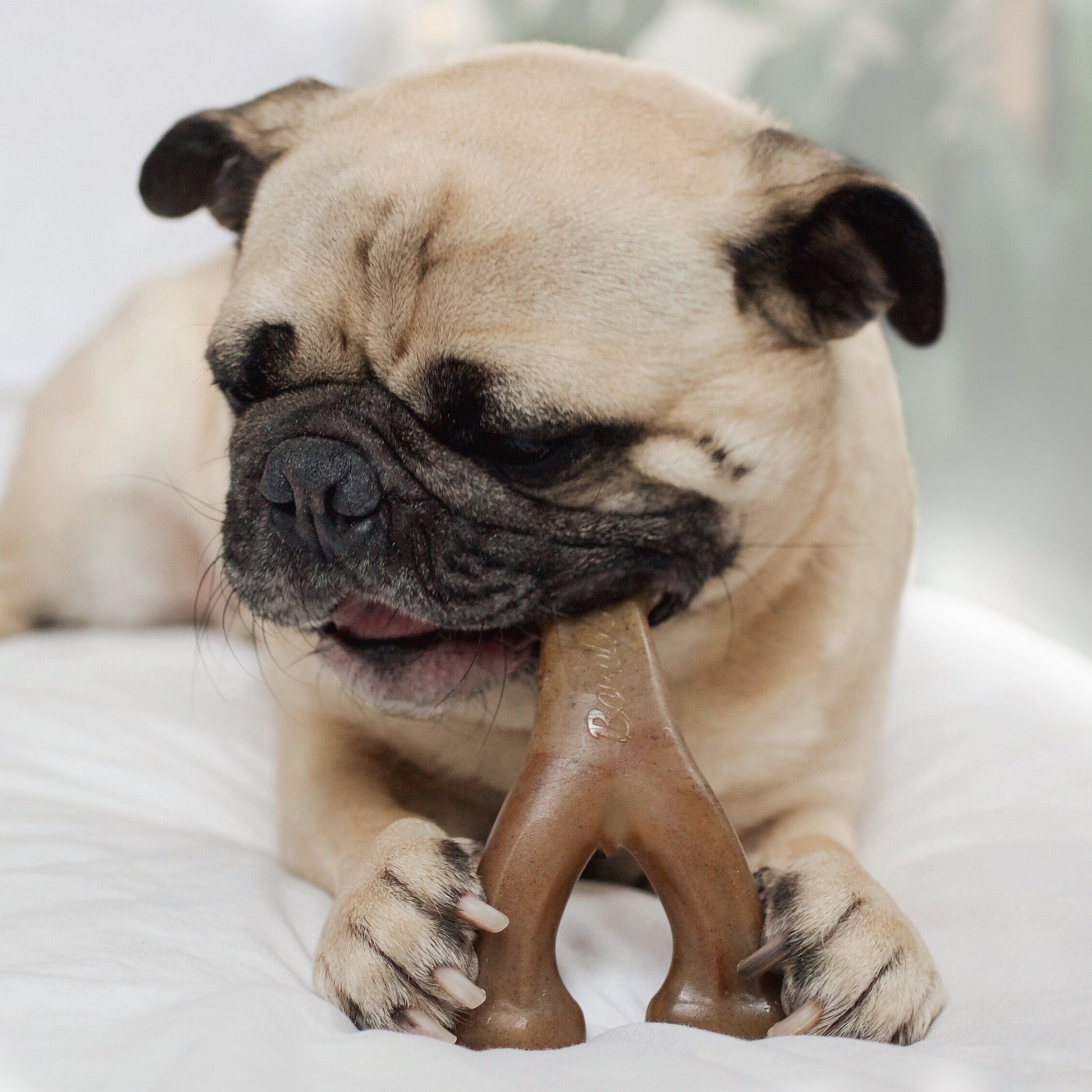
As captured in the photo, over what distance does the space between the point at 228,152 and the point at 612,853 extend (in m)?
1.16

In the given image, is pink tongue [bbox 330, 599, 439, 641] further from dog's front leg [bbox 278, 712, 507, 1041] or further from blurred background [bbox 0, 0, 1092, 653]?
blurred background [bbox 0, 0, 1092, 653]

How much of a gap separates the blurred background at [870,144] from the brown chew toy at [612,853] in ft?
5.97

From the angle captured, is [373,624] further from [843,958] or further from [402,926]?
[843,958]

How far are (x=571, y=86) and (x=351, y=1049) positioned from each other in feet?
3.52

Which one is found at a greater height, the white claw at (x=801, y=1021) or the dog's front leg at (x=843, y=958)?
the dog's front leg at (x=843, y=958)

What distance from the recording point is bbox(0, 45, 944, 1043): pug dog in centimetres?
117

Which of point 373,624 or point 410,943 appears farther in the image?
point 373,624

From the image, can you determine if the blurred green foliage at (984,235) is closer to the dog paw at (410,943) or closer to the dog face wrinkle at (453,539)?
the dog face wrinkle at (453,539)

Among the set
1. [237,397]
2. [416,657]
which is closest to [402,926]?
[416,657]

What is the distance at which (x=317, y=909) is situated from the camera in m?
1.35

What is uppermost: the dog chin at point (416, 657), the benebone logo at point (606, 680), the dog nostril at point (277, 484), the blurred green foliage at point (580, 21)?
the blurred green foliage at point (580, 21)

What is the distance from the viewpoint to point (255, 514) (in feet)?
4.25

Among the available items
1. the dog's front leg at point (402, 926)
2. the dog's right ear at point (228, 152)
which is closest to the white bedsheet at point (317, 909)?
the dog's front leg at point (402, 926)

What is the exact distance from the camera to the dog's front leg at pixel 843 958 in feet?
3.54
